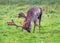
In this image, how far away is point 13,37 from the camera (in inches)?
547

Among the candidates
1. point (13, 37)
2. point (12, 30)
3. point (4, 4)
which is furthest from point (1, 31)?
point (4, 4)

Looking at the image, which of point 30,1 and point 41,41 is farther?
point 30,1

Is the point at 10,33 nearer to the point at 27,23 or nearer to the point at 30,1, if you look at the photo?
the point at 27,23

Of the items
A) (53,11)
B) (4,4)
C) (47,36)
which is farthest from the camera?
(4,4)

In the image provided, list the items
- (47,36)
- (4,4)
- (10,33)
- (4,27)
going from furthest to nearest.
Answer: (4,4) → (4,27) → (10,33) → (47,36)

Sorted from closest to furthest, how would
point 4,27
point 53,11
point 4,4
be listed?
point 4,27, point 53,11, point 4,4

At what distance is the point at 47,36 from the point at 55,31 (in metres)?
1.56

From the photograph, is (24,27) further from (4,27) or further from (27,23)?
(4,27)

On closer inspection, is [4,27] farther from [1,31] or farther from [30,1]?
[30,1]

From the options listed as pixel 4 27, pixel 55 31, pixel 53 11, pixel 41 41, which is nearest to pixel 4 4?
pixel 53 11

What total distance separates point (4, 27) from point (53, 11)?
8463 millimetres

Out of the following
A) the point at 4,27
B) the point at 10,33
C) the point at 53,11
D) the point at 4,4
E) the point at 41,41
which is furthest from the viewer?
the point at 4,4

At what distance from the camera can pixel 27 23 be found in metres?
14.3

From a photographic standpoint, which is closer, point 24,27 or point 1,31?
point 24,27
